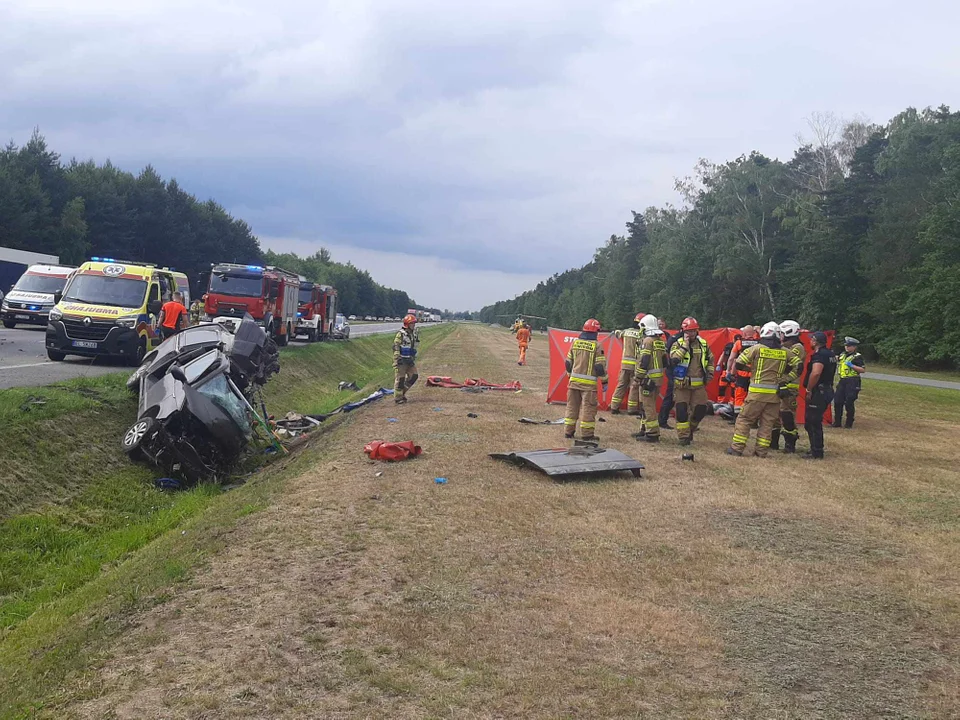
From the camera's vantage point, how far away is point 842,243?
46219mm

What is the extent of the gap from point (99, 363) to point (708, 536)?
14.9 meters

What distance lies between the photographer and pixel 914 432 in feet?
51.0

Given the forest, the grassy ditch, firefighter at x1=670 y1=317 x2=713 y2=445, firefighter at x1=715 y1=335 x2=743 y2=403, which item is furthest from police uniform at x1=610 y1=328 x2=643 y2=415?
the forest

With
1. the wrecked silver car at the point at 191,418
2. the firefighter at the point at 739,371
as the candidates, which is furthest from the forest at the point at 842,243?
the wrecked silver car at the point at 191,418

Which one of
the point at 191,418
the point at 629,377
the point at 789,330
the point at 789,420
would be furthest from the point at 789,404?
the point at 191,418

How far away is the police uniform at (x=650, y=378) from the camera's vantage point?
12.2 meters

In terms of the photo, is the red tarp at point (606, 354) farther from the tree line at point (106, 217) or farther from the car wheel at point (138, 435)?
the tree line at point (106, 217)

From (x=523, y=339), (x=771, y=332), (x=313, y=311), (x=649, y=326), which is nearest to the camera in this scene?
(x=771, y=332)

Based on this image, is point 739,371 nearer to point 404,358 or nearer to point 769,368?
point 769,368

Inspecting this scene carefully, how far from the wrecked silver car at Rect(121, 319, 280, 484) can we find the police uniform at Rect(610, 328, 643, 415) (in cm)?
758

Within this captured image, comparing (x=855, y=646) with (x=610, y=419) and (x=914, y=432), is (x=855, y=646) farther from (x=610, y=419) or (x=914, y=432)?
(x=914, y=432)

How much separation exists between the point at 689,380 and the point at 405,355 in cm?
594

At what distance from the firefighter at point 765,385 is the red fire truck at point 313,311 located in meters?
25.2

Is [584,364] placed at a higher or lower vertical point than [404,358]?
higher
